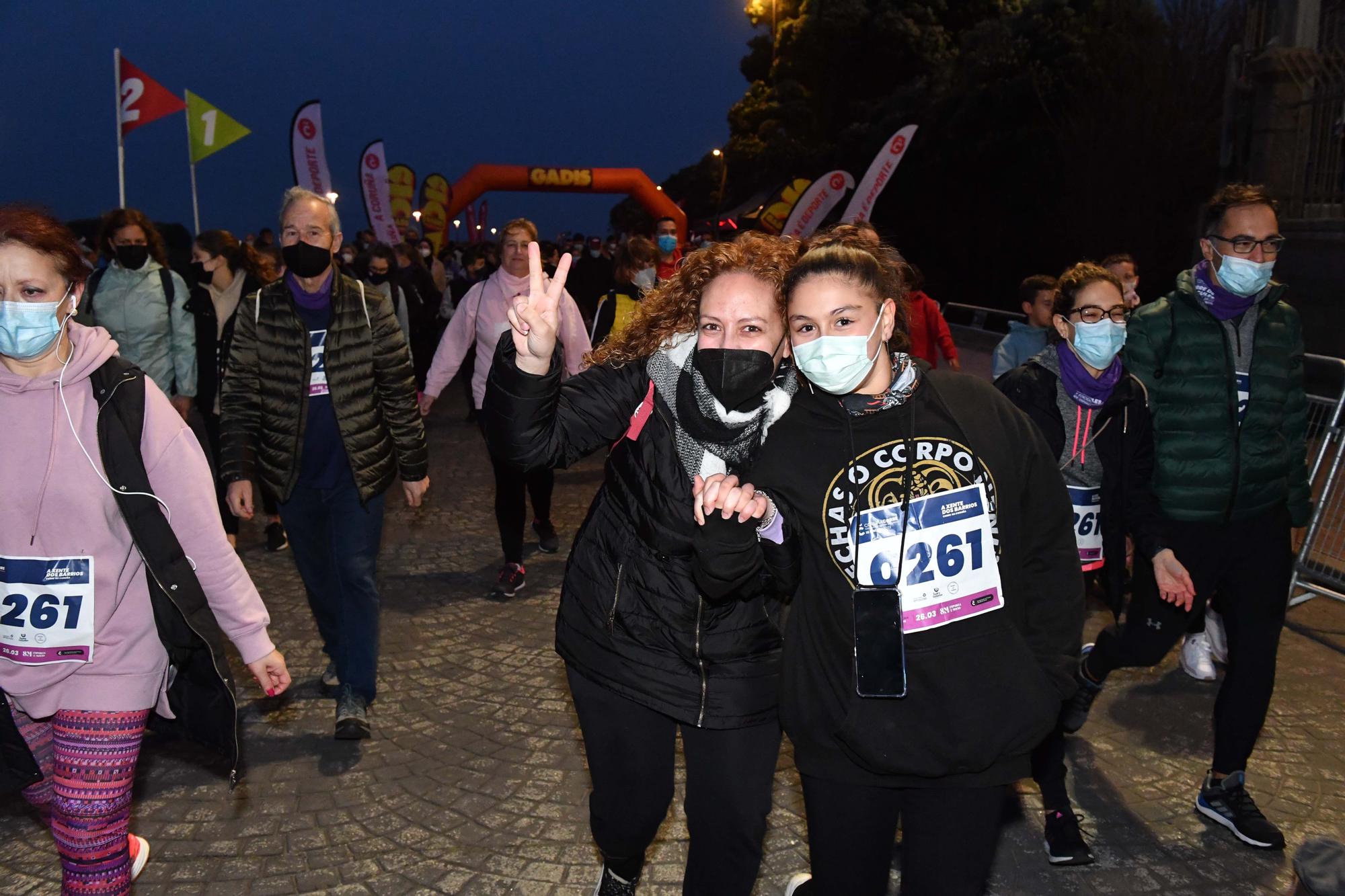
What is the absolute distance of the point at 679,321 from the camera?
3.04 metres

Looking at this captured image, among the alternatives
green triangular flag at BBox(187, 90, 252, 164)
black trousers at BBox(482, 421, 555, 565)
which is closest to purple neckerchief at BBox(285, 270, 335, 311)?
black trousers at BBox(482, 421, 555, 565)

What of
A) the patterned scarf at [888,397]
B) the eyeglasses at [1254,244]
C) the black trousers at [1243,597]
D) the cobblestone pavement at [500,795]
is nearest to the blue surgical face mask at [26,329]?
the cobblestone pavement at [500,795]

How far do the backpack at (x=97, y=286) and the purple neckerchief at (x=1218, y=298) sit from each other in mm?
5944

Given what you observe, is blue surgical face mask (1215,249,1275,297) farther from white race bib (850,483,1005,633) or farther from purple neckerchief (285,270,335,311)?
purple neckerchief (285,270,335,311)

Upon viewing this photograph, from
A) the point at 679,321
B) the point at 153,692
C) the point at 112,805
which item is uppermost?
the point at 679,321

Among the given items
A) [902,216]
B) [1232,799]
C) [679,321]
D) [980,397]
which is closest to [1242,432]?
[1232,799]

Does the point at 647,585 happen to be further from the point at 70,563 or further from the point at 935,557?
the point at 70,563

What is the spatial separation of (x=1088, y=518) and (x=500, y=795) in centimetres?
243

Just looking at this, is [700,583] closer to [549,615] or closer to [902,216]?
[549,615]

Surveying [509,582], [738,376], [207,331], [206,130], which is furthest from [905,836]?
[206,130]

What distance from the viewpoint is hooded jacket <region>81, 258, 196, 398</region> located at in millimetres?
6914

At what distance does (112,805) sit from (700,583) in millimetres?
1620

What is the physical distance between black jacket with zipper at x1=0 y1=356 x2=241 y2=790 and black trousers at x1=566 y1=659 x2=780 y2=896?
943 millimetres

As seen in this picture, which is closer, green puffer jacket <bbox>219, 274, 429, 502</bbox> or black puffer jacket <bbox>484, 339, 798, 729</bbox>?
black puffer jacket <bbox>484, 339, 798, 729</bbox>
